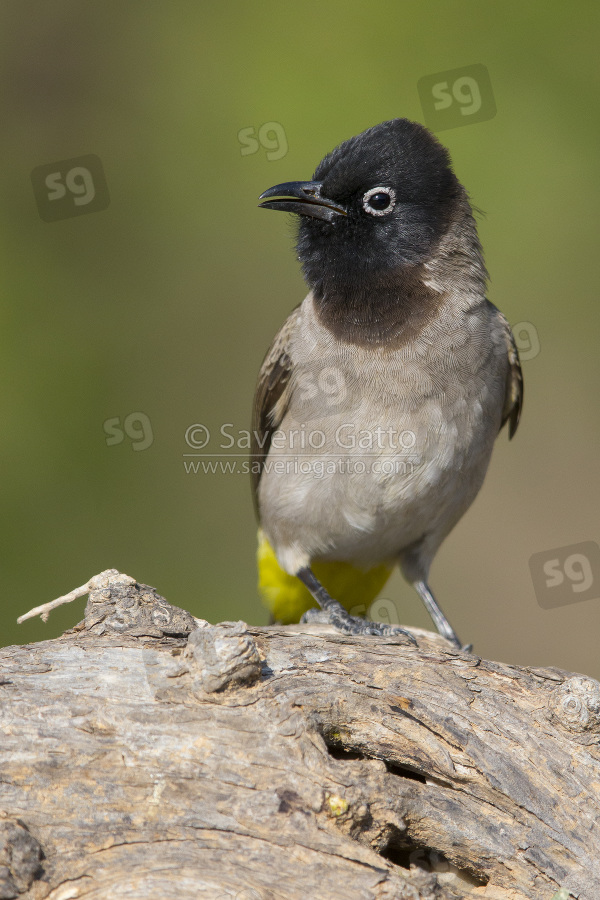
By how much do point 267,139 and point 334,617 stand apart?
3.96 metres

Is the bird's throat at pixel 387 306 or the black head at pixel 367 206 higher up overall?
the black head at pixel 367 206

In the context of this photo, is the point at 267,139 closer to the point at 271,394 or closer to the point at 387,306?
the point at 271,394

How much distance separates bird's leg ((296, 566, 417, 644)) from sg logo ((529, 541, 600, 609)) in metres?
2.26

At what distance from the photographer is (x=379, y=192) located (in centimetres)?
450

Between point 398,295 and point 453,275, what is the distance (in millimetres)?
353

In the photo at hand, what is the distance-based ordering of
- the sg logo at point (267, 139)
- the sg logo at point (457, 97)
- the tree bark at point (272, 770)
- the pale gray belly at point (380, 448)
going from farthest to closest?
the sg logo at point (267, 139) → the sg logo at point (457, 97) → the pale gray belly at point (380, 448) → the tree bark at point (272, 770)

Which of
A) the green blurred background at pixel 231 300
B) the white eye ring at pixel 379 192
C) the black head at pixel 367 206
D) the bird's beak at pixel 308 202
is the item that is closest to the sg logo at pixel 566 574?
the green blurred background at pixel 231 300

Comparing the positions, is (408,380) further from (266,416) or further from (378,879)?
(378,879)

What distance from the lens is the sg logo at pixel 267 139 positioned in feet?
22.9

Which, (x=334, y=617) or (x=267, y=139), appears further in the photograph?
(x=267, y=139)

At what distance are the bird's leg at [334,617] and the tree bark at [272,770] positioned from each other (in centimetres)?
97

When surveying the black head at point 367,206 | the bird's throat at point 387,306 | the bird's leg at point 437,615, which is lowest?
the bird's leg at point 437,615

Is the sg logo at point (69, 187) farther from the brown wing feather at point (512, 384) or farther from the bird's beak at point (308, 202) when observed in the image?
the brown wing feather at point (512, 384)
